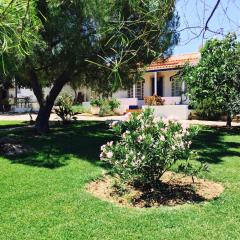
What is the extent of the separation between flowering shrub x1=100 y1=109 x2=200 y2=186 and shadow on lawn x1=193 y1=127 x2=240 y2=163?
389cm

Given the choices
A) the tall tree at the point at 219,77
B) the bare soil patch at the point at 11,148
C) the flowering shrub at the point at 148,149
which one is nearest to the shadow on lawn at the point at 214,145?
the tall tree at the point at 219,77

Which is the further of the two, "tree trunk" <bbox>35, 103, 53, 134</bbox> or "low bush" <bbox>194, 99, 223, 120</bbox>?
"low bush" <bbox>194, 99, 223, 120</bbox>

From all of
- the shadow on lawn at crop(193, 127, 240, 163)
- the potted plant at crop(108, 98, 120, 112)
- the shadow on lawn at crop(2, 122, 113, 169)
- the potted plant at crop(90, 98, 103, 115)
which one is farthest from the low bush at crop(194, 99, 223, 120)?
the potted plant at crop(90, 98, 103, 115)

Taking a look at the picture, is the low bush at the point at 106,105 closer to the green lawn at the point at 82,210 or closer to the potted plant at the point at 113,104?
the potted plant at the point at 113,104

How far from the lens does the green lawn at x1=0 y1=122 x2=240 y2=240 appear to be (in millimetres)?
6152

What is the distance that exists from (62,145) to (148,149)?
6873 mm

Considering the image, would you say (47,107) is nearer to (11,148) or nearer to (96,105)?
(11,148)

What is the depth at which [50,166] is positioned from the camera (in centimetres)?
1097

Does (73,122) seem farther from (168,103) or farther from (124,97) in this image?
(124,97)

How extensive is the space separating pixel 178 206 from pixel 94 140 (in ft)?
28.0

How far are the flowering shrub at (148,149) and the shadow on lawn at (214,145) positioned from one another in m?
3.89

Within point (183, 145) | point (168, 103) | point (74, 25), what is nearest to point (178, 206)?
point (183, 145)

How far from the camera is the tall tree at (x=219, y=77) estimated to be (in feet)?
60.2

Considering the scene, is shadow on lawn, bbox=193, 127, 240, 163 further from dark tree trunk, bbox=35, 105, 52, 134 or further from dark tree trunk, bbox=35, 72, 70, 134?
dark tree trunk, bbox=35, 105, 52, 134
